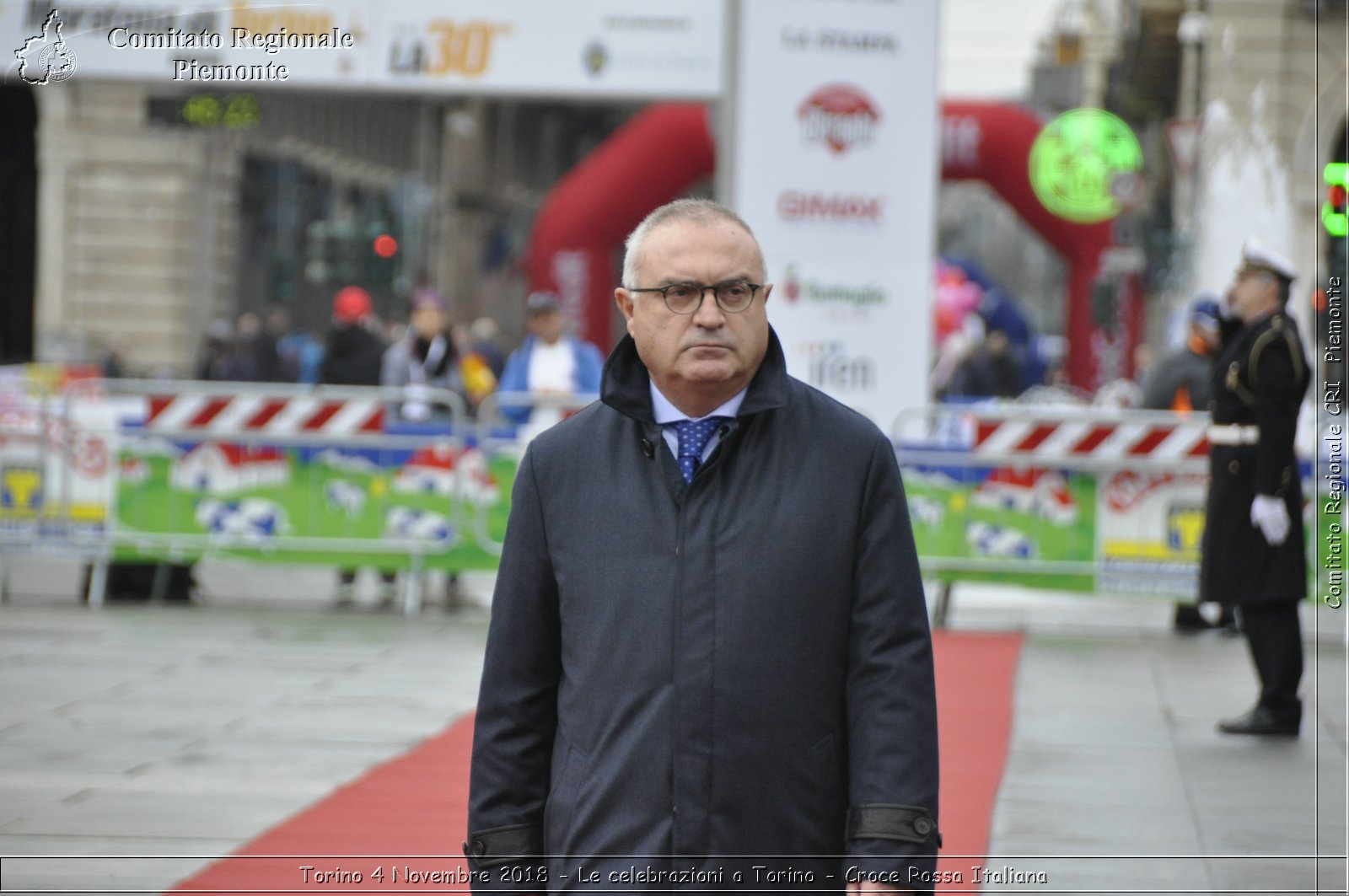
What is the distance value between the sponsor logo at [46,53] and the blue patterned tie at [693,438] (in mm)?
9845

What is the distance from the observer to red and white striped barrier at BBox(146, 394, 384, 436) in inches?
512

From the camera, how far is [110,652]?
424 inches

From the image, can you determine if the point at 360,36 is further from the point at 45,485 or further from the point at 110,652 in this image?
the point at 110,652

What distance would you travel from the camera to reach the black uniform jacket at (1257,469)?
8617 millimetres

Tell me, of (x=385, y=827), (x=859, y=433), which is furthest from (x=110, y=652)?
(x=859, y=433)

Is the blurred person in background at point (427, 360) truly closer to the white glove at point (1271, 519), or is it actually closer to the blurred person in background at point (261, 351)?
the white glove at point (1271, 519)

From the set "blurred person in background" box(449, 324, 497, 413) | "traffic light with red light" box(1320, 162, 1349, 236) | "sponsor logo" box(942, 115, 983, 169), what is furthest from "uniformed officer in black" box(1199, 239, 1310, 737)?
"sponsor logo" box(942, 115, 983, 169)

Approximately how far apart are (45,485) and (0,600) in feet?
2.68

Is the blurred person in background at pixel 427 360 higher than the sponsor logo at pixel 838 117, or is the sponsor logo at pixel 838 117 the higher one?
the sponsor logo at pixel 838 117

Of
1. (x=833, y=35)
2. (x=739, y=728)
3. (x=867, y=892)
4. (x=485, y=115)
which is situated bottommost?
(x=867, y=892)

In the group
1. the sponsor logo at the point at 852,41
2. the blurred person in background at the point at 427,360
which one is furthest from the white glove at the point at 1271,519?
the blurred person in background at the point at 427,360

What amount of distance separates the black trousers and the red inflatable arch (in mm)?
15594

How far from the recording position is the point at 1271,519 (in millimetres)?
8586

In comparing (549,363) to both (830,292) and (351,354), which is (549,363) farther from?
(830,292)
